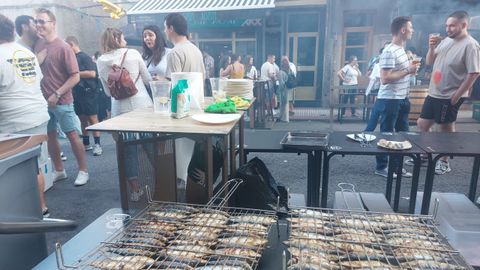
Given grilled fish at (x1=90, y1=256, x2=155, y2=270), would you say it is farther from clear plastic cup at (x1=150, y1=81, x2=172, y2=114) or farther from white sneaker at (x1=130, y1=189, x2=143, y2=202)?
white sneaker at (x1=130, y1=189, x2=143, y2=202)

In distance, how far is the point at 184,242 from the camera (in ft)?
5.11

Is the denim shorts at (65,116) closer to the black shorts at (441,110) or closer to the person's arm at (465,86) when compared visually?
the black shorts at (441,110)

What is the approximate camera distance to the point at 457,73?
3.98 meters

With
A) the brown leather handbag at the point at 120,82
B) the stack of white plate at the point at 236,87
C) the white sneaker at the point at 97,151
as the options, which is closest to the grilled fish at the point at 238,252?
the stack of white plate at the point at 236,87

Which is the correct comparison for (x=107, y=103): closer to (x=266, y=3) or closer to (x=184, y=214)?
(x=266, y=3)

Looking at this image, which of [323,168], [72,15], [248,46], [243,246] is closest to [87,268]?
[243,246]

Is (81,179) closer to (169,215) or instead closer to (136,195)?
(136,195)

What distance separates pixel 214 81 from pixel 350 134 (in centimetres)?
152

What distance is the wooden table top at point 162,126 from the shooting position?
183 cm

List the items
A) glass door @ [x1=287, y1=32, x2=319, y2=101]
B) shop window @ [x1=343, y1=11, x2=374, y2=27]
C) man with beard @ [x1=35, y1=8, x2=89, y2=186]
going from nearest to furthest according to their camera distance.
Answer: man with beard @ [x1=35, y1=8, x2=89, y2=186], shop window @ [x1=343, y1=11, x2=374, y2=27], glass door @ [x1=287, y1=32, x2=319, y2=101]

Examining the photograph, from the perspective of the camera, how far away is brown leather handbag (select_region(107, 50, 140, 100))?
134 inches

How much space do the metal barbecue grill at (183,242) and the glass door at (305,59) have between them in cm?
984

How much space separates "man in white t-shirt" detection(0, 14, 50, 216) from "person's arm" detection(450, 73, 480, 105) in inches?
184

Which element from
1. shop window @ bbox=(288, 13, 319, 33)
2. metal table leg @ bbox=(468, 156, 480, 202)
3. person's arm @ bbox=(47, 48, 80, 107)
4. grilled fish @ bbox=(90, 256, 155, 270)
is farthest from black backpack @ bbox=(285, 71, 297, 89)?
grilled fish @ bbox=(90, 256, 155, 270)
